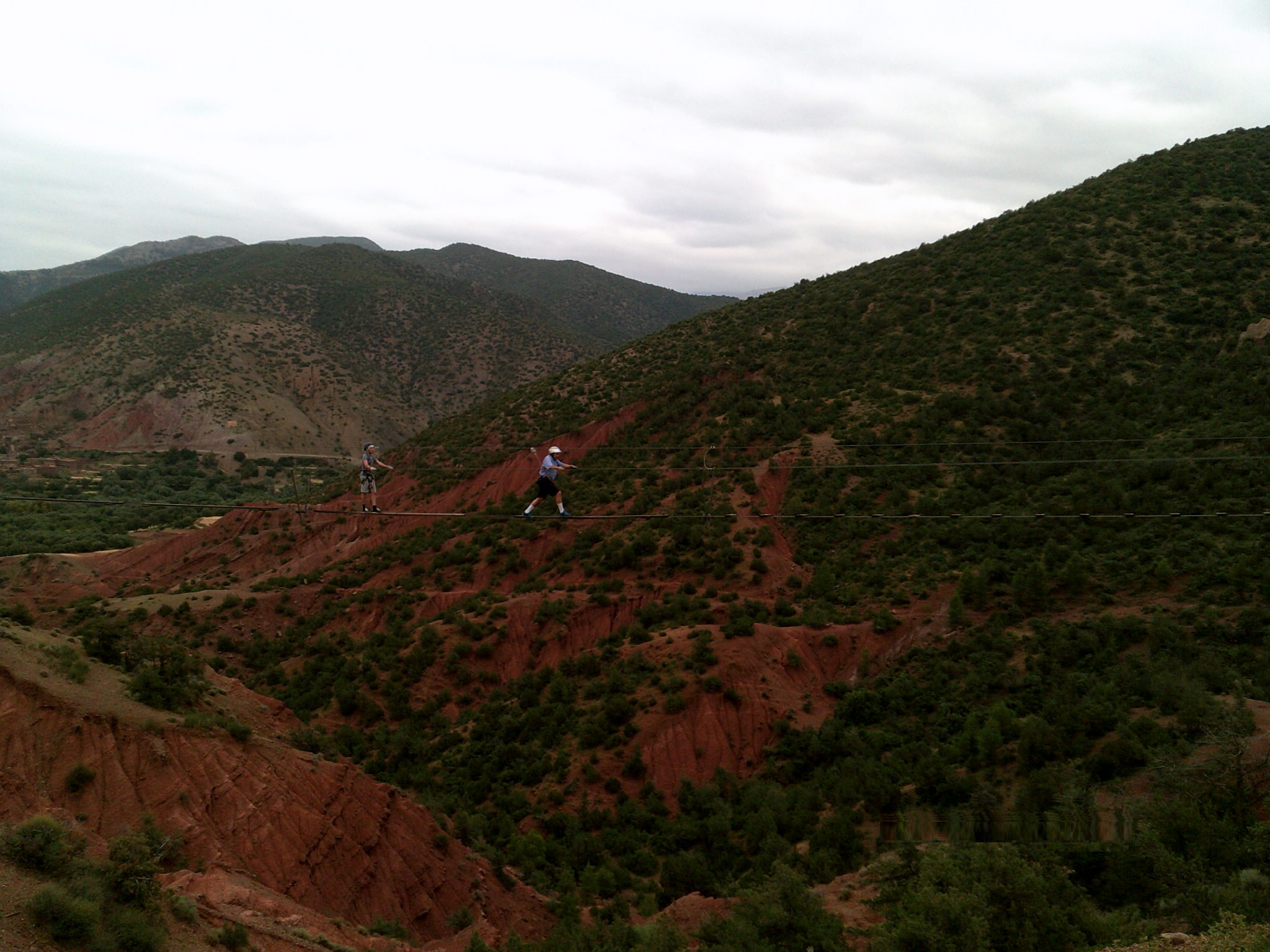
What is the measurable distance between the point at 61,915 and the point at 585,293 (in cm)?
16189

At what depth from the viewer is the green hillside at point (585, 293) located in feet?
497

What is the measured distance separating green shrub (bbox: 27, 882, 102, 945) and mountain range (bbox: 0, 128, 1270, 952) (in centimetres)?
264

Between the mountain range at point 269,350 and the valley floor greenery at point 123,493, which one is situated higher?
the mountain range at point 269,350

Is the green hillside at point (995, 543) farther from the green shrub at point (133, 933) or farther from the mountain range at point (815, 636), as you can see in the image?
the green shrub at point (133, 933)

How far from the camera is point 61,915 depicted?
7727 millimetres

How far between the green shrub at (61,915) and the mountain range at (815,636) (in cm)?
264

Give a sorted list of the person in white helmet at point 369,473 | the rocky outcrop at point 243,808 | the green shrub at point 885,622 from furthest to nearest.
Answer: the green shrub at point 885,622
the person in white helmet at point 369,473
the rocky outcrop at point 243,808

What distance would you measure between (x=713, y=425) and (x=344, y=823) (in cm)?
2451

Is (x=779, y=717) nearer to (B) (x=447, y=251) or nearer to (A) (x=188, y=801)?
(A) (x=188, y=801)

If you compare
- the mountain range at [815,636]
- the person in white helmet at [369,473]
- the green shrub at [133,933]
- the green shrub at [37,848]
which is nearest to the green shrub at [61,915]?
the green shrub at [133,933]

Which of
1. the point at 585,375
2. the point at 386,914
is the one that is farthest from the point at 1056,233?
the point at 386,914

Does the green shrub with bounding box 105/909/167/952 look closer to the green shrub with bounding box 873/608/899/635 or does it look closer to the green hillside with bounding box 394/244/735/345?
the green shrub with bounding box 873/608/899/635

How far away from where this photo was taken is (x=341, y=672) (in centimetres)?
2598

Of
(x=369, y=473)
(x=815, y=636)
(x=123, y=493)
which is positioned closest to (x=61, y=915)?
(x=369, y=473)
